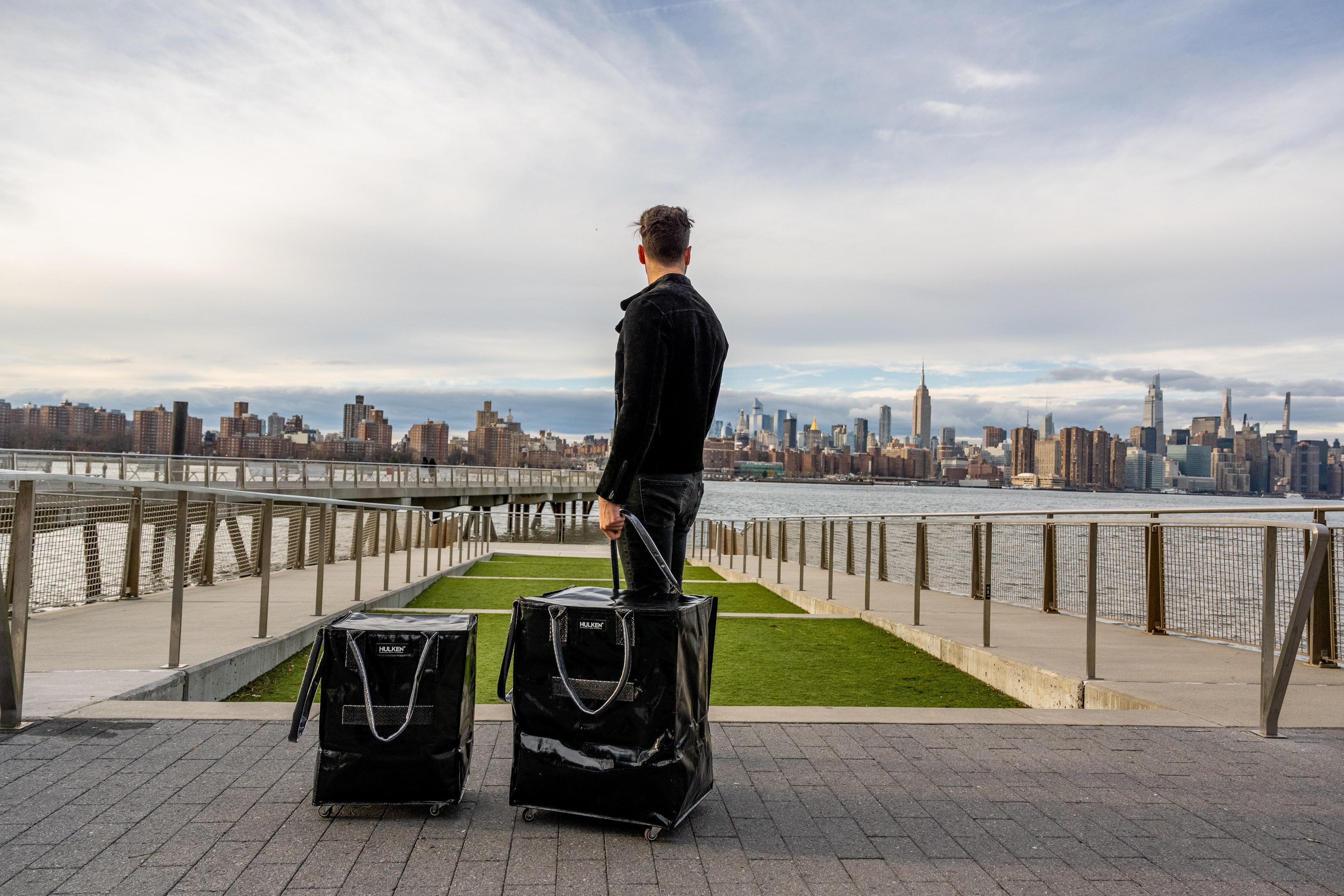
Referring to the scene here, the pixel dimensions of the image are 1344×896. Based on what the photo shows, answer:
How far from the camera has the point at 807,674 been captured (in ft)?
18.8

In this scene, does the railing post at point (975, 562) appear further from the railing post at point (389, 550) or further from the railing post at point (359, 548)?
the railing post at point (389, 550)

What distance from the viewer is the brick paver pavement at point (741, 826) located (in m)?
2.26

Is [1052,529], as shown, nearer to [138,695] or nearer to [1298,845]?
[1298,845]

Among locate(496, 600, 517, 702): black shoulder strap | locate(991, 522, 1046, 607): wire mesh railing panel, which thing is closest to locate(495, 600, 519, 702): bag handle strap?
locate(496, 600, 517, 702): black shoulder strap

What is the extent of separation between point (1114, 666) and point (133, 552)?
7.50 m

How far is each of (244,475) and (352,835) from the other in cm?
2831

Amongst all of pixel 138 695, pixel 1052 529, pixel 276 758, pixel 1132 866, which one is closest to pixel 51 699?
pixel 138 695

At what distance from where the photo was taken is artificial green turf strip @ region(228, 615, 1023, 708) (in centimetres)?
505

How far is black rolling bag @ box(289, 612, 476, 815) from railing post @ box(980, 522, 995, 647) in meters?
4.19

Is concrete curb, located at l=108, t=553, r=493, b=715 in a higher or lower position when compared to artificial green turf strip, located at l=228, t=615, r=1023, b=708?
higher

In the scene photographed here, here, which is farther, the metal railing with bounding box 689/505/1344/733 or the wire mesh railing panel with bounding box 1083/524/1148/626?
the wire mesh railing panel with bounding box 1083/524/1148/626

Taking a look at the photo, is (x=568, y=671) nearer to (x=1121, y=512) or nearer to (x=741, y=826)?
(x=741, y=826)

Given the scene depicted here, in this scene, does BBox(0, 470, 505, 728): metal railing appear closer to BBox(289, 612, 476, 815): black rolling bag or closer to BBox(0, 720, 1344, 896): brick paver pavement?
BBox(0, 720, 1344, 896): brick paver pavement

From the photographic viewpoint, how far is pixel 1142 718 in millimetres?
3975
